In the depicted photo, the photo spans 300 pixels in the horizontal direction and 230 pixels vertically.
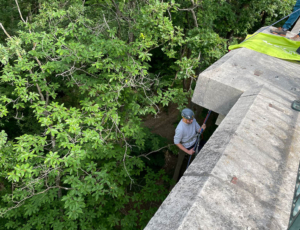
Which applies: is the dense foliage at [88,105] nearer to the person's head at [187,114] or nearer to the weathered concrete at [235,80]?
the person's head at [187,114]

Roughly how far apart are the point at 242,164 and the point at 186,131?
241cm

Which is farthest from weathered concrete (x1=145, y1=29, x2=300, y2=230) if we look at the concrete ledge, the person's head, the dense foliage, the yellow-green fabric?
the dense foliage

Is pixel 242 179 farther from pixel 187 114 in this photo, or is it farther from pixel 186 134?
pixel 186 134

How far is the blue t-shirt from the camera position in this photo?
13.9 feet

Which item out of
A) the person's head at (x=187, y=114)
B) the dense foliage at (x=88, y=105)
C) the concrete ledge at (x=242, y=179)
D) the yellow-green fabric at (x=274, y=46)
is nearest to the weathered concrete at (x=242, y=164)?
the concrete ledge at (x=242, y=179)

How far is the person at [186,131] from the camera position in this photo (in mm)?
4100

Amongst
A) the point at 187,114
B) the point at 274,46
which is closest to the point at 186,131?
the point at 187,114

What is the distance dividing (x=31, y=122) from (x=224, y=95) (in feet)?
26.7

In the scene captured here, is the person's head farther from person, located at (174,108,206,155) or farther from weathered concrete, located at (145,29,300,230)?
weathered concrete, located at (145,29,300,230)

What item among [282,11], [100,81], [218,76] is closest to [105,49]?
[100,81]

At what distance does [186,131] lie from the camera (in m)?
4.35

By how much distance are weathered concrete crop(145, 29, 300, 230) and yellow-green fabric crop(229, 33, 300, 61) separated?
979 millimetres

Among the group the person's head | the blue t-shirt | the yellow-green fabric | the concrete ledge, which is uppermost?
the yellow-green fabric

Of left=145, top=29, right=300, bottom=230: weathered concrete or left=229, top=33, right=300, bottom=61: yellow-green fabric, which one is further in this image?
left=229, top=33, right=300, bottom=61: yellow-green fabric
